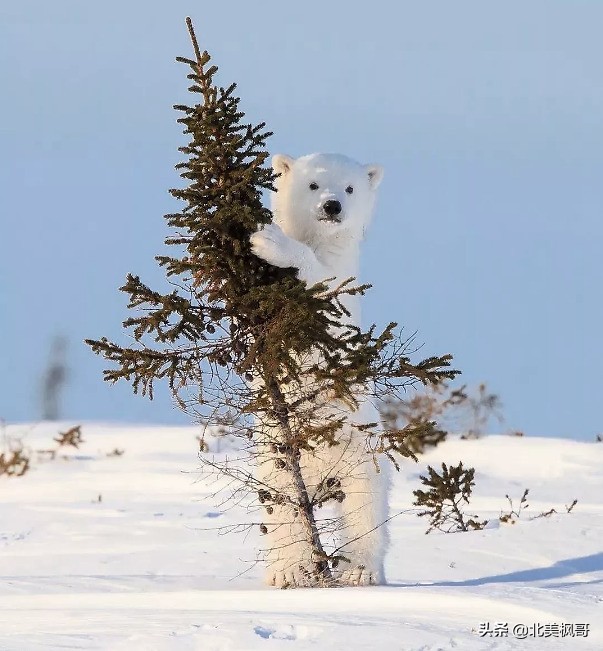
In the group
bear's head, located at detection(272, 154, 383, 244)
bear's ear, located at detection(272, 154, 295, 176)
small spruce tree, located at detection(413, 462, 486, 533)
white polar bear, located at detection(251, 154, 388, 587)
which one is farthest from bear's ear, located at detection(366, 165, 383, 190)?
small spruce tree, located at detection(413, 462, 486, 533)

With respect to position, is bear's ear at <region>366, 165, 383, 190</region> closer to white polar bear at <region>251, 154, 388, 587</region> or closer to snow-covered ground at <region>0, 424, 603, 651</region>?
white polar bear at <region>251, 154, 388, 587</region>

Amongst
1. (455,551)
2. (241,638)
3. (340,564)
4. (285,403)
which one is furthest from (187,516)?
(241,638)

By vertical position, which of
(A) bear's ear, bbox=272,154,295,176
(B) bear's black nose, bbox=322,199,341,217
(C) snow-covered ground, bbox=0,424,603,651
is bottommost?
(C) snow-covered ground, bbox=0,424,603,651

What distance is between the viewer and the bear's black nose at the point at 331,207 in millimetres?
6465

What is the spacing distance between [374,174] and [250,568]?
8.45ft

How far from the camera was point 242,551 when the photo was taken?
27.5 feet

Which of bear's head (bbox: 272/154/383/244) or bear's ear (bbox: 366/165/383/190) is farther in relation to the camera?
bear's ear (bbox: 366/165/383/190)

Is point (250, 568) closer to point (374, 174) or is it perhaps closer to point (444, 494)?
point (374, 174)

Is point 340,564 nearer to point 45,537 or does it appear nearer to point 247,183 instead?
point 247,183

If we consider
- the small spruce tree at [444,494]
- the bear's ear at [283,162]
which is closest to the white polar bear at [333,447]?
the bear's ear at [283,162]

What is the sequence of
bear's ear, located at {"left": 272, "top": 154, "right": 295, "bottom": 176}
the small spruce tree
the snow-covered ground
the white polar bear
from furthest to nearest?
the small spruce tree < bear's ear, located at {"left": 272, "top": 154, "right": 295, "bottom": 176} < the white polar bear < the snow-covered ground

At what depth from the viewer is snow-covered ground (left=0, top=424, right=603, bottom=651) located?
4445 mm

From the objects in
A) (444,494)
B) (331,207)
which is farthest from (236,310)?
(444,494)

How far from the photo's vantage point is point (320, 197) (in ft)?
21.5
